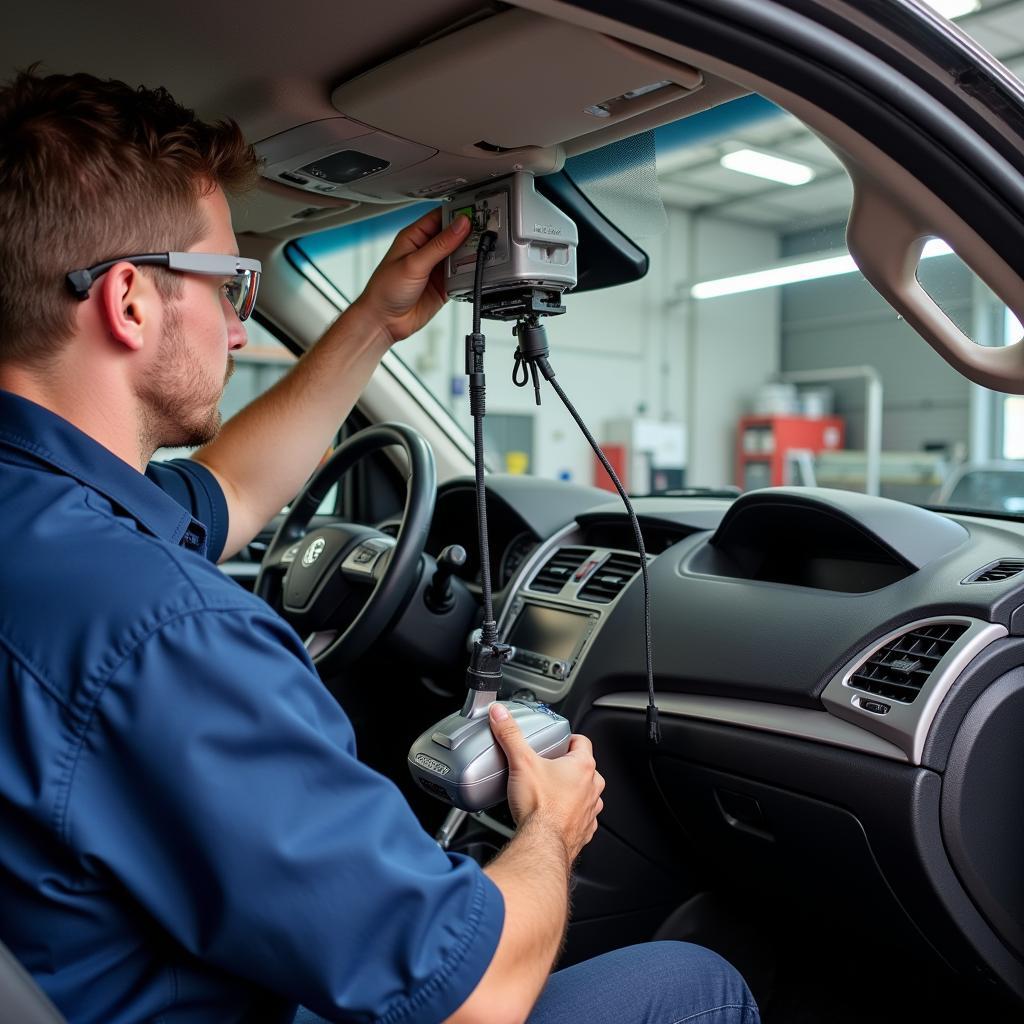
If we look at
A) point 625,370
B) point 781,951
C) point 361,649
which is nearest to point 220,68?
point 361,649

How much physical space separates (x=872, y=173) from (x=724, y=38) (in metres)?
0.24

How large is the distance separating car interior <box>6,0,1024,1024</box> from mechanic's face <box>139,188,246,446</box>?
10.0 inches

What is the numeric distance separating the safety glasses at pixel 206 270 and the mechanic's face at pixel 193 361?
12 mm

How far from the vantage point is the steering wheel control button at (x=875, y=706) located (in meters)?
1.18

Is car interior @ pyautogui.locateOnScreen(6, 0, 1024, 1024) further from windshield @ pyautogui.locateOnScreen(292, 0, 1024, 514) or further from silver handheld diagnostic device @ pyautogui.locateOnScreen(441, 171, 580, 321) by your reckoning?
windshield @ pyautogui.locateOnScreen(292, 0, 1024, 514)

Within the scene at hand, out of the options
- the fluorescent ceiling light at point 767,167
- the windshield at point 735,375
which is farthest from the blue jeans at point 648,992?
the fluorescent ceiling light at point 767,167

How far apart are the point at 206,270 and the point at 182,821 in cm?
51

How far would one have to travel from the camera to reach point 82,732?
2.07 ft

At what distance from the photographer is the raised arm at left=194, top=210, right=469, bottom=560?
149cm

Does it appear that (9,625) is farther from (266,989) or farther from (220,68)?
(220,68)

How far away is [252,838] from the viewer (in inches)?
24.9

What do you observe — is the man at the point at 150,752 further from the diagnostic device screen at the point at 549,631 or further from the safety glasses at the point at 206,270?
the diagnostic device screen at the point at 549,631

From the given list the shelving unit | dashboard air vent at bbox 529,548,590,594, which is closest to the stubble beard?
dashboard air vent at bbox 529,548,590,594

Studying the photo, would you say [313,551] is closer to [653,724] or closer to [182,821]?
[653,724]
